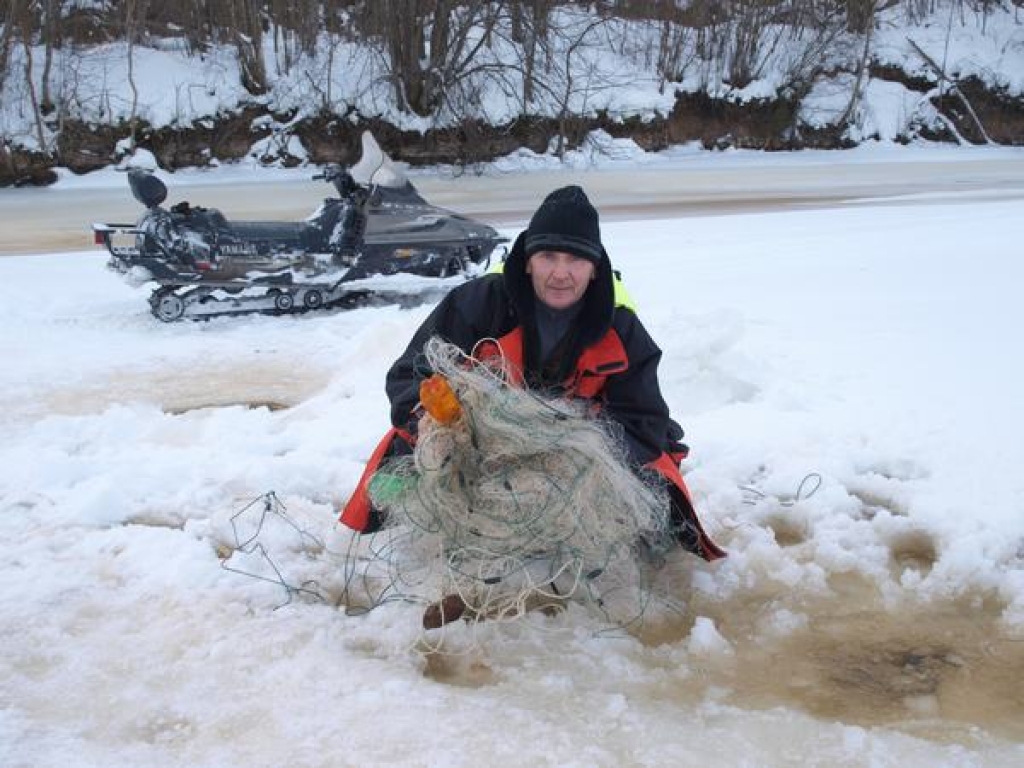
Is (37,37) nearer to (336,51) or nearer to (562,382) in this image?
(336,51)

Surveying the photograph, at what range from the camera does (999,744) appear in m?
2.31

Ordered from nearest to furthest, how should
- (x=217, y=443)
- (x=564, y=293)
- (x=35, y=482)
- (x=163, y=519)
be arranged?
(x=564, y=293)
(x=163, y=519)
(x=35, y=482)
(x=217, y=443)

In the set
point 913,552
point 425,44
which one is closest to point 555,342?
point 913,552

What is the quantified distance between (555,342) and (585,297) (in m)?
0.17

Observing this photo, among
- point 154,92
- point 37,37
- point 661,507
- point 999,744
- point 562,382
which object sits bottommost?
point 999,744

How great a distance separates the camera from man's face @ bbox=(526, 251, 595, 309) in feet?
9.04

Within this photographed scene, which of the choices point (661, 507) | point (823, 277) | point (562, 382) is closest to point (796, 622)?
point (661, 507)

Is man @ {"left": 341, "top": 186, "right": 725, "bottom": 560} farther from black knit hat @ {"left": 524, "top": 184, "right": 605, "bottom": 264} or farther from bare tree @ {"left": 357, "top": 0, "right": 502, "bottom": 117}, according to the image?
bare tree @ {"left": 357, "top": 0, "right": 502, "bottom": 117}

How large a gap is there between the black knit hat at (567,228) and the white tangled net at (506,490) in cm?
40

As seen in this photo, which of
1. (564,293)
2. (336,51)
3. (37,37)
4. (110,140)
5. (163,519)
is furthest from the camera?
(336,51)

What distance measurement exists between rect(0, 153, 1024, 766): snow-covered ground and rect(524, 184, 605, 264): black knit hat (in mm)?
1095

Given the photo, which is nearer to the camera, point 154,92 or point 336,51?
point 154,92

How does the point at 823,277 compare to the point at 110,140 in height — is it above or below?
below

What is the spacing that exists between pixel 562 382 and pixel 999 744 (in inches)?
59.2
